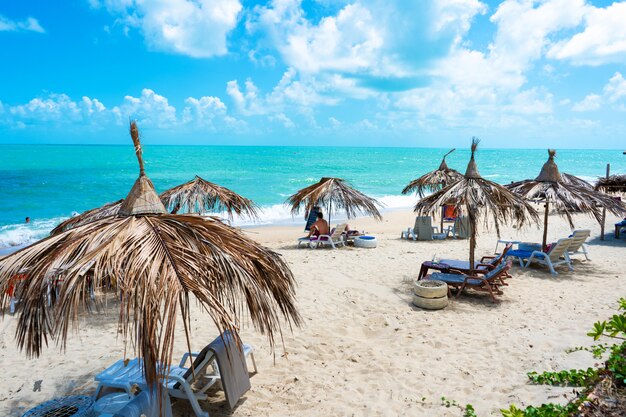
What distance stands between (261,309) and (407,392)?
1.85 m

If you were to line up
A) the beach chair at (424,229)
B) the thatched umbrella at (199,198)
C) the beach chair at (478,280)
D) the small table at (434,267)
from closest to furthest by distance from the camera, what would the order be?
the beach chair at (478,280), the small table at (434,267), the thatched umbrella at (199,198), the beach chair at (424,229)

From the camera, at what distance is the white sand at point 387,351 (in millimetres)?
3686

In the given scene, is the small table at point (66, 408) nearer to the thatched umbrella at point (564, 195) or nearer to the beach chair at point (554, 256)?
the beach chair at point (554, 256)

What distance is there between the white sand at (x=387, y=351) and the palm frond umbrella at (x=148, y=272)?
1.17 m

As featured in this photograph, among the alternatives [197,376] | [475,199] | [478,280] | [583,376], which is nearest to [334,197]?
[475,199]

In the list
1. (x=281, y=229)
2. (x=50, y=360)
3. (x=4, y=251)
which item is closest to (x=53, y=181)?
(x=4, y=251)

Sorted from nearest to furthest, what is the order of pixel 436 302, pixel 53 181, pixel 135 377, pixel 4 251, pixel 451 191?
pixel 135 377 < pixel 436 302 < pixel 451 191 < pixel 4 251 < pixel 53 181

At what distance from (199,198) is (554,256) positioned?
7.39 m

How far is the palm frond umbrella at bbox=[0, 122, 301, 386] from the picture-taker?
235cm

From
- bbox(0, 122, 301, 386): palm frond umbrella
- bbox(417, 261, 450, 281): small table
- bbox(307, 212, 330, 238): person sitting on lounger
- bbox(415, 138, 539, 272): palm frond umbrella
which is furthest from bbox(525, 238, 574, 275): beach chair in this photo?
bbox(0, 122, 301, 386): palm frond umbrella

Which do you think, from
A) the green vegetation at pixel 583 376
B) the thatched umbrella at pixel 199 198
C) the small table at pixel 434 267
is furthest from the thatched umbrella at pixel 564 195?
the thatched umbrella at pixel 199 198

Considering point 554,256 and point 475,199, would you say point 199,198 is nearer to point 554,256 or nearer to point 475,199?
point 475,199

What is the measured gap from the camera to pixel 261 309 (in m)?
2.96

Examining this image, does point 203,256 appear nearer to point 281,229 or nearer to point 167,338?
point 167,338
